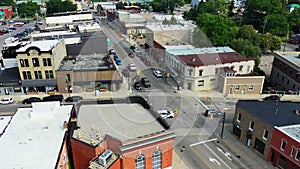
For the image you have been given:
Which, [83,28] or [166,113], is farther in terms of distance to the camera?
[83,28]

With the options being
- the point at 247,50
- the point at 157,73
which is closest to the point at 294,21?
the point at 247,50

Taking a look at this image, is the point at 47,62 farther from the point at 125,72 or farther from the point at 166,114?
the point at 166,114

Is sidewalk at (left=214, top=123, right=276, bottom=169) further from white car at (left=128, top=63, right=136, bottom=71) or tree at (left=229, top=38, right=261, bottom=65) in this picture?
white car at (left=128, top=63, right=136, bottom=71)

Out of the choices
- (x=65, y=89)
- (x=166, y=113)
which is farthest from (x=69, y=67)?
(x=166, y=113)

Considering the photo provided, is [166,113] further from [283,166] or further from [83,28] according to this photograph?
[83,28]

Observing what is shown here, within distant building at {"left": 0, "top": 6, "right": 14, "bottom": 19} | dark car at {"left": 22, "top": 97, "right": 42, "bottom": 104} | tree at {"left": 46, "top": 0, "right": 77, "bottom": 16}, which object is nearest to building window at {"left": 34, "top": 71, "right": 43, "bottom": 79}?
dark car at {"left": 22, "top": 97, "right": 42, "bottom": 104}

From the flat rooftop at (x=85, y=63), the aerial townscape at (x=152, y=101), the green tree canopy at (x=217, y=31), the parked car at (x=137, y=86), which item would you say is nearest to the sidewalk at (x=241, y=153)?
the aerial townscape at (x=152, y=101)
